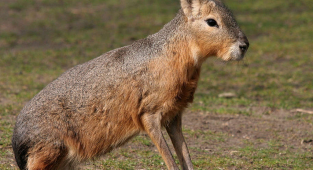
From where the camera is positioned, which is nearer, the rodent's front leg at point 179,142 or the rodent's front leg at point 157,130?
the rodent's front leg at point 157,130

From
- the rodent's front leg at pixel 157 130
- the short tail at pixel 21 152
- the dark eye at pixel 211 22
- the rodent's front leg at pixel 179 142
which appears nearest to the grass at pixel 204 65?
the short tail at pixel 21 152

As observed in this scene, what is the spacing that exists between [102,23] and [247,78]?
403 centimetres

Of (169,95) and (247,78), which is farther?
(247,78)

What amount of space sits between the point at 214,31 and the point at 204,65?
479 centimetres

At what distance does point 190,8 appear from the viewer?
4.12 meters

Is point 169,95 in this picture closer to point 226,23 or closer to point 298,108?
point 226,23

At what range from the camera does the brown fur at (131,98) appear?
4.04m

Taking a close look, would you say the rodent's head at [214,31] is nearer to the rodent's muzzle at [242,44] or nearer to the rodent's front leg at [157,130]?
the rodent's muzzle at [242,44]

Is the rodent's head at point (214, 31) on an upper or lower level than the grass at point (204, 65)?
upper

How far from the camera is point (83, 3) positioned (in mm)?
12102

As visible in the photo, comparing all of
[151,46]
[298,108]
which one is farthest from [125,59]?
[298,108]

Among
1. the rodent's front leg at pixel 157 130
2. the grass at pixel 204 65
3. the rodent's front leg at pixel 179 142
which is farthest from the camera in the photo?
the grass at pixel 204 65

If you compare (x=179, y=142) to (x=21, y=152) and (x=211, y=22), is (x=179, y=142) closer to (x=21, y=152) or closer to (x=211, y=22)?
(x=211, y=22)

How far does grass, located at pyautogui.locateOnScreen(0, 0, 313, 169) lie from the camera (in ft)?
17.0
